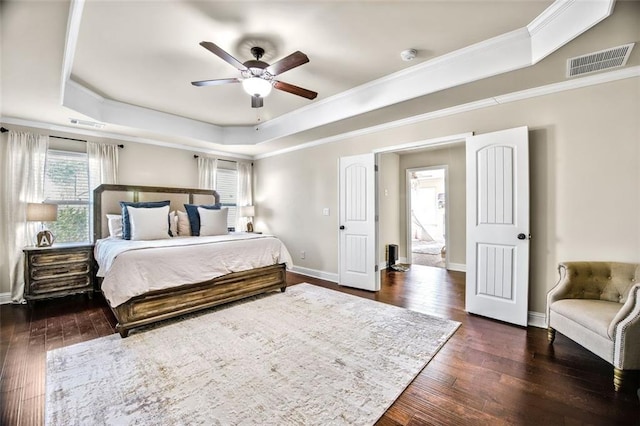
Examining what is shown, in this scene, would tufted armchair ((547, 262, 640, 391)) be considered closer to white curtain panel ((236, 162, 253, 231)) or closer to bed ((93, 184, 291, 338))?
bed ((93, 184, 291, 338))

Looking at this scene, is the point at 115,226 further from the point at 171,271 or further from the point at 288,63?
the point at 288,63

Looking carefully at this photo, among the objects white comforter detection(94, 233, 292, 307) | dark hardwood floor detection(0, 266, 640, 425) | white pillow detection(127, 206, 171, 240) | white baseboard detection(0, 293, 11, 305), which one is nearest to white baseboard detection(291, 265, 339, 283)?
white comforter detection(94, 233, 292, 307)

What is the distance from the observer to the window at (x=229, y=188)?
20.2 feet

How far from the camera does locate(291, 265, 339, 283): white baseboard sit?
4.97 meters

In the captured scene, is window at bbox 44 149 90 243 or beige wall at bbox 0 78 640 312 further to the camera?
window at bbox 44 149 90 243

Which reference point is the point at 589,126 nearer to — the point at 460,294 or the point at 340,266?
the point at 460,294

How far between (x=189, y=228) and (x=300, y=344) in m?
3.10

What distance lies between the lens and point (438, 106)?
3.45 metres

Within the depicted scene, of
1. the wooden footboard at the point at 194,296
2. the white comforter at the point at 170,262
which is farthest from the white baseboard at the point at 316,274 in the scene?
the white comforter at the point at 170,262

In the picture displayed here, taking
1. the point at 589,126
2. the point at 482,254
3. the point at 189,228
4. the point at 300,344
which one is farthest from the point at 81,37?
the point at 589,126

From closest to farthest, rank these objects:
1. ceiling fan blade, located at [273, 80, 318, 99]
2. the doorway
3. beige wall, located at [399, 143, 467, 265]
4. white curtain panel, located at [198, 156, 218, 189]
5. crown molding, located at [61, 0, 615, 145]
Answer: crown molding, located at [61, 0, 615, 145] → ceiling fan blade, located at [273, 80, 318, 99] → white curtain panel, located at [198, 156, 218, 189] → beige wall, located at [399, 143, 467, 265] → the doorway

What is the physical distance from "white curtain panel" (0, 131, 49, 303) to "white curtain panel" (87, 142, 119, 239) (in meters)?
0.62

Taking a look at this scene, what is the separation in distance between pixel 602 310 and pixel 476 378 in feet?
3.86

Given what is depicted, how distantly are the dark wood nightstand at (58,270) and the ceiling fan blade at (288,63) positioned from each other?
149 inches
